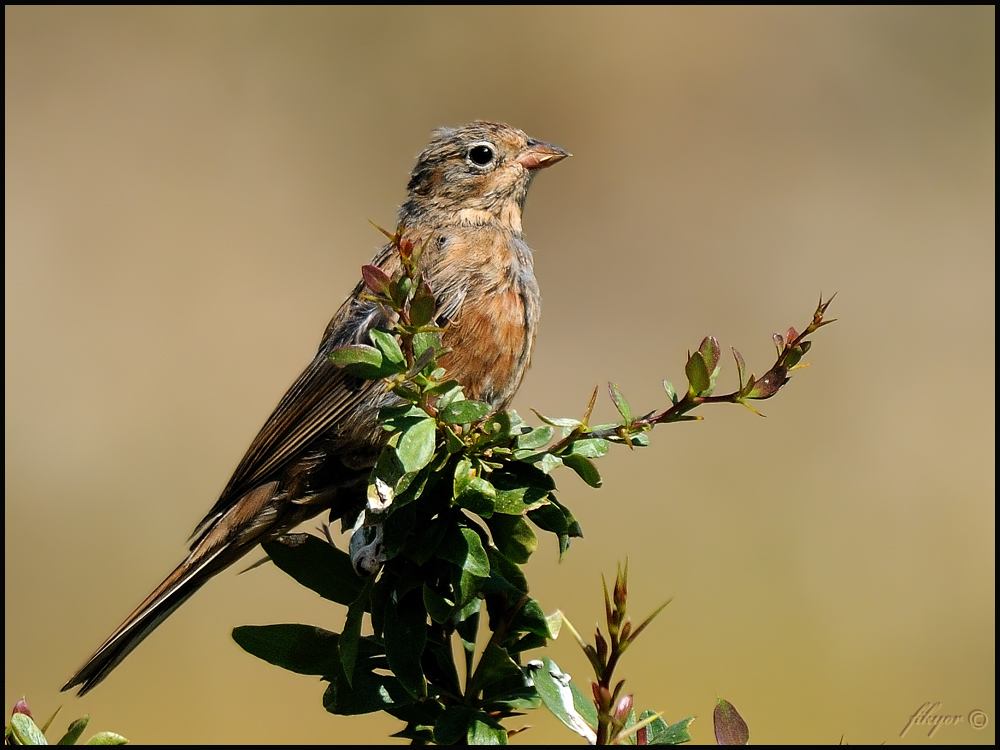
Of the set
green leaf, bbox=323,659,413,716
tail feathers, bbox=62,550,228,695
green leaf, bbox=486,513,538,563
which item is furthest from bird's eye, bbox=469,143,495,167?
green leaf, bbox=323,659,413,716

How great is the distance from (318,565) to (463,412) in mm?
576

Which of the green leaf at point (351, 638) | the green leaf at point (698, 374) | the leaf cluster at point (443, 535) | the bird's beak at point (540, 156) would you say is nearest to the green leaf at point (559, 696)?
the leaf cluster at point (443, 535)

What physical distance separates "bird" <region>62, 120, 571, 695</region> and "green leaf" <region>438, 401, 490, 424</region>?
1235mm

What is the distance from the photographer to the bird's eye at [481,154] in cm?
421

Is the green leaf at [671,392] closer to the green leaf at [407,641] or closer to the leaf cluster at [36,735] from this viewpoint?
the green leaf at [407,641]

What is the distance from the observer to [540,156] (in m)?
4.19

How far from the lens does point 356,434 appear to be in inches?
127

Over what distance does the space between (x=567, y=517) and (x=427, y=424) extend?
13.8 inches

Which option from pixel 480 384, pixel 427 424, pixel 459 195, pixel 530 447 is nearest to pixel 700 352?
pixel 530 447

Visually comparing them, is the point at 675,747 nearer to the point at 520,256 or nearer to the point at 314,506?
the point at 314,506

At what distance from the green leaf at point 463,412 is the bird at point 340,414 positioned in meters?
1.24

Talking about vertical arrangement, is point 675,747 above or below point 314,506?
below

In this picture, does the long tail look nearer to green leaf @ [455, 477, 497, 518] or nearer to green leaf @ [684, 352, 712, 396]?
green leaf @ [455, 477, 497, 518]

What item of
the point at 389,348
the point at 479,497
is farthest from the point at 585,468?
the point at 389,348
